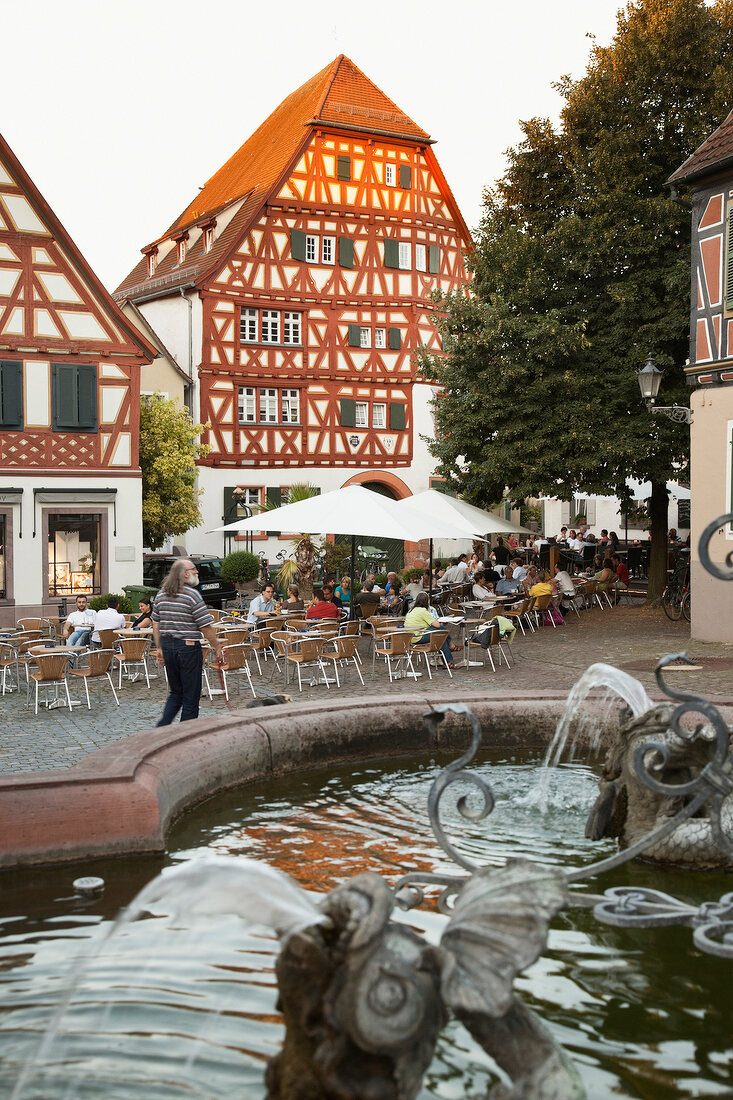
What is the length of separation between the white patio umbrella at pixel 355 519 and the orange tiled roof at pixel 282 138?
2007cm

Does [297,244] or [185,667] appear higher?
[297,244]

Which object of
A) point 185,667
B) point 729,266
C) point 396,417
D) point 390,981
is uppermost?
point 396,417

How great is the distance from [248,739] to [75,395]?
1754 centimetres

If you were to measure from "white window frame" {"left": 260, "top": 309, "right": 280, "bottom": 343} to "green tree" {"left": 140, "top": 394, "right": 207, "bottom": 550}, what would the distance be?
691 cm

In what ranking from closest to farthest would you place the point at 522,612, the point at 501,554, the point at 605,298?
the point at 522,612, the point at 605,298, the point at 501,554

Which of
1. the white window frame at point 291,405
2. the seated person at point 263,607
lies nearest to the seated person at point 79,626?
the seated person at point 263,607

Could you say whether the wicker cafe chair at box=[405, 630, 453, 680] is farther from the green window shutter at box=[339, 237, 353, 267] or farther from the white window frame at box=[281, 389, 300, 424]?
the green window shutter at box=[339, 237, 353, 267]

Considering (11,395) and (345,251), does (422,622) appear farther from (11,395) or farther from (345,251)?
(345,251)

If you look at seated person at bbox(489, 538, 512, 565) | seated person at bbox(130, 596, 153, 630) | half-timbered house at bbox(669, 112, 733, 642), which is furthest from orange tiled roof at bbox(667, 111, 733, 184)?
seated person at bbox(130, 596, 153, 630)

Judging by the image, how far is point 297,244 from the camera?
3575 cm

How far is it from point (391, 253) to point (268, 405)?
6.82 meters

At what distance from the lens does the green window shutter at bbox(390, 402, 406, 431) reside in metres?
37.3

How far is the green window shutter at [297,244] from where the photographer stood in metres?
35.7

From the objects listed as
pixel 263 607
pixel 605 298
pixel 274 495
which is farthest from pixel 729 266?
pixel 274 495
